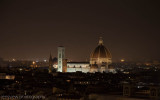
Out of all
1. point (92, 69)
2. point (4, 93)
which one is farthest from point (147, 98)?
point (92, 69)

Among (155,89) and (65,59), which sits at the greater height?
(65,59)

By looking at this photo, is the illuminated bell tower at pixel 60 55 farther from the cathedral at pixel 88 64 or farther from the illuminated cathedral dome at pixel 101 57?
the illuminated cathedral dome at pixel 101 57

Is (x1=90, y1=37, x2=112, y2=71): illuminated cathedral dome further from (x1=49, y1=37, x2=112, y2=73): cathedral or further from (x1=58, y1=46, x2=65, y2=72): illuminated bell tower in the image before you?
(x1=58, y1=46, x2=65, y2=72): illuminated bell tower

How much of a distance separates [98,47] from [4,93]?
264 ft

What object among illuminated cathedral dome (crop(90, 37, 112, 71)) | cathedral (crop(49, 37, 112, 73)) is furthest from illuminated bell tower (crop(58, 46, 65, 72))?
illuminated cathedral dome (crop(90, 37, 112, 71))

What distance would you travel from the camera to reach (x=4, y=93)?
156 ft

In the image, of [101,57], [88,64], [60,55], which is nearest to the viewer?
[101,57]

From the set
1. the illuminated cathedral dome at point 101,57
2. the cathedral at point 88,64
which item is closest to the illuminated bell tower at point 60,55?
the cathedral at point 88,64

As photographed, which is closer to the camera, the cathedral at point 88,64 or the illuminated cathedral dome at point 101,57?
the illuminated cathedral dome at point 101,57

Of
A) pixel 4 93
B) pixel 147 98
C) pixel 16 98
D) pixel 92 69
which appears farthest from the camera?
pixel 92 69

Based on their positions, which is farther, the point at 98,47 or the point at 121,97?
the point at 98,47

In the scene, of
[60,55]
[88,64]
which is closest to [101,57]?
[88,64]

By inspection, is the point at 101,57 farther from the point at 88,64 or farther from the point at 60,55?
the point at 60,55

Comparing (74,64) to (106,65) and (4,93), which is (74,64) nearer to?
(106,65)
